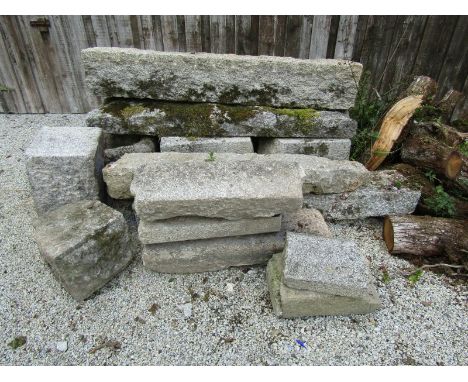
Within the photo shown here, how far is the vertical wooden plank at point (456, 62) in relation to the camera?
4.22 metres

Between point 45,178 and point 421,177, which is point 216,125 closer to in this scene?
point 45,178

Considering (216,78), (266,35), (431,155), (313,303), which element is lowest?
(313,303)

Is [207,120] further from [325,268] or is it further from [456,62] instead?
[456,62]

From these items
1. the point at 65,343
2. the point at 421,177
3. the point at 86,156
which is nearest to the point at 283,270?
the point at 65,343

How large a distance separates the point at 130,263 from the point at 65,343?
2.22 feet

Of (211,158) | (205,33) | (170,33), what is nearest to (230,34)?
(205,33)

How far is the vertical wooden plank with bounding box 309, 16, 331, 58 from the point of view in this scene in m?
4.10

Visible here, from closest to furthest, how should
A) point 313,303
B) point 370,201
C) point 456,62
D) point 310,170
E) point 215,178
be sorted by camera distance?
point 313,303 < point 215,178 < point 310,170 < point 370,201 < point 456,62

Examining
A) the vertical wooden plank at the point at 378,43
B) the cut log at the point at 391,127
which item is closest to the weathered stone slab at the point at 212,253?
the cut log at the point at 391,127

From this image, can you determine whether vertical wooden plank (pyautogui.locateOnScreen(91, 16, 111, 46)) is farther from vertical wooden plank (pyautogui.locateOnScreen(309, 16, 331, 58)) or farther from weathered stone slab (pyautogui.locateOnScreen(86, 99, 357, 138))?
vertical wooden plank (pyautogui.locateOnScreen(309, 16, 331, 58))

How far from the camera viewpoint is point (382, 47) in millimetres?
4277

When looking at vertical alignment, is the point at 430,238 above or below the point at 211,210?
below

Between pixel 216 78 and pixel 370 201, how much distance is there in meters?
1.68

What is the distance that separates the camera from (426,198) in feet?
9.45
